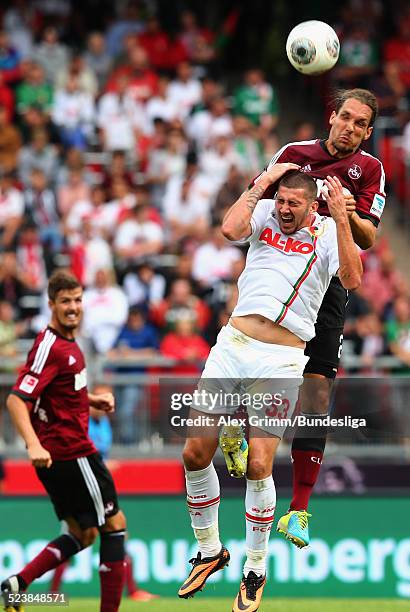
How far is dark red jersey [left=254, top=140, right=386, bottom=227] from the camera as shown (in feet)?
29.8

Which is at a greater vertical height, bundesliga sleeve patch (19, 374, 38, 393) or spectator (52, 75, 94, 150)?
spectator (52, 75, 94, 150)

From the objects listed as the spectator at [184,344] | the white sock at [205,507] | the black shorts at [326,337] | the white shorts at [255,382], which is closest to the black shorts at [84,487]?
the white sock at [205,507]

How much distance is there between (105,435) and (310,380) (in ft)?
13.6

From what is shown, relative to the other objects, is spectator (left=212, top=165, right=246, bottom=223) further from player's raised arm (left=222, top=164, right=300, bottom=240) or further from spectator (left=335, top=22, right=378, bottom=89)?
player's raised arm (left=222, top=164, right=300, bottom=240)

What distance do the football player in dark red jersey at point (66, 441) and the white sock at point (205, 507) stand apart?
46.7 inches

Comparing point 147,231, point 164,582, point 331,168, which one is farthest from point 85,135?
point 331,168

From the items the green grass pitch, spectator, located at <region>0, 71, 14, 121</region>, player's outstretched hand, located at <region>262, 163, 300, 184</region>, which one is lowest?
the green grass pitch

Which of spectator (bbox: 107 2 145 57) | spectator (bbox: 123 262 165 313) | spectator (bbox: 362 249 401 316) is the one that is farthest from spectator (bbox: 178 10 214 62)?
spectator (bbox: 123 262 165 313)

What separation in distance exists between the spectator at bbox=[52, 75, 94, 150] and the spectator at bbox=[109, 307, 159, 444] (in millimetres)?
4130

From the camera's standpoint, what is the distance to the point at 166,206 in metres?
17.9

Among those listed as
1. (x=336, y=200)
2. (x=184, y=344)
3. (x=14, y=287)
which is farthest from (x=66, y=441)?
(x=14, y=287)

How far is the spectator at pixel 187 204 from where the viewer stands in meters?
17.6

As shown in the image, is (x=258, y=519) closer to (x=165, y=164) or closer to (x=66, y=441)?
(x=66, y=441)

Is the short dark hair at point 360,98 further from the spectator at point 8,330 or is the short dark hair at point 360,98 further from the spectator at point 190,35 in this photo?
the spectator at point 190,35
